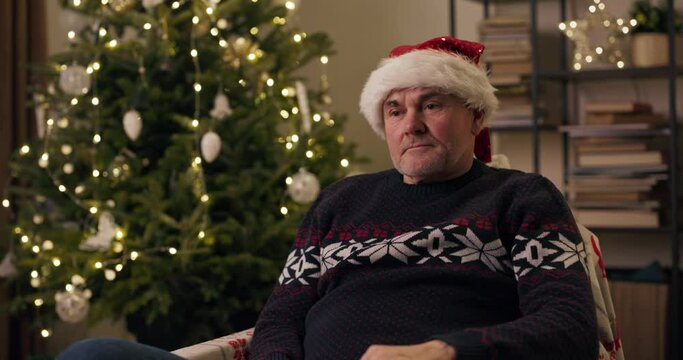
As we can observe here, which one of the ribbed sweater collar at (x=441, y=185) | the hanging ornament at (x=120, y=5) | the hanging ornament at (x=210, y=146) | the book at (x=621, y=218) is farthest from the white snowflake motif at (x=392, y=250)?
the book at (x=621, y=218)

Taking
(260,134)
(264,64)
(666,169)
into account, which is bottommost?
(666,169)

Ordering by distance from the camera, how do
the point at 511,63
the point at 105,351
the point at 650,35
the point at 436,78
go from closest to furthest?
the point at 105,351 → the point at 436,78 → the point at 650,35 → the point at 511,63

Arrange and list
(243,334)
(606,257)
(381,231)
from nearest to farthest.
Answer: (381,231) < (243,334) < (606,257)

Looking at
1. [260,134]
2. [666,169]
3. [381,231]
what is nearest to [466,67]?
[381,231]

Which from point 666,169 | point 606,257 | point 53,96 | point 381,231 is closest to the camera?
point 381,231

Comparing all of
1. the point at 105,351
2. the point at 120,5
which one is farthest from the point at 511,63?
the point at 105,351

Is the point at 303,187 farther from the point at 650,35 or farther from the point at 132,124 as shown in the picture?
the point at 650,35

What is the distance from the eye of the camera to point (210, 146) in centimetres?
332

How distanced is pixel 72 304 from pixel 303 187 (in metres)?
0.84

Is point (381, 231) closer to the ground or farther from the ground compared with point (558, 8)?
closer to the ground

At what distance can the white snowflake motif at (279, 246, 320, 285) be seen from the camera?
6.80 ft

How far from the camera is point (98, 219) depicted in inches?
134

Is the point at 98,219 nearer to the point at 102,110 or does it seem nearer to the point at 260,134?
the point at 102,110

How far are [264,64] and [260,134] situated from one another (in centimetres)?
27
